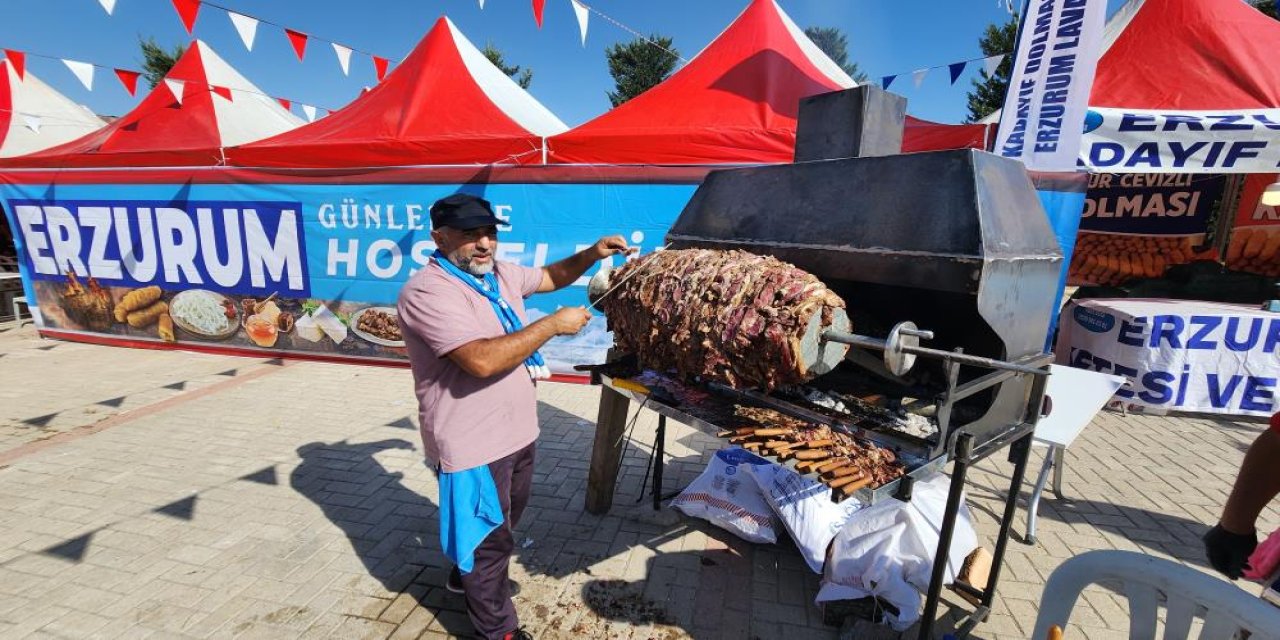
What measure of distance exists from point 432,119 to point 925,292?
681 centimetres

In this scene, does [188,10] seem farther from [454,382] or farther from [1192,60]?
[1192,60]

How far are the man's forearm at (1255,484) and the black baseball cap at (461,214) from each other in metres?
3.28

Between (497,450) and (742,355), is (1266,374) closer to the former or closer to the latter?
(742,355)

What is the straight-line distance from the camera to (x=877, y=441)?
2.33 metres

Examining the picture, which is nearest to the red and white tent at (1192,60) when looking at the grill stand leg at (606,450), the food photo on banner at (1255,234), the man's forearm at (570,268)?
the food photo on banner at (1255,234)

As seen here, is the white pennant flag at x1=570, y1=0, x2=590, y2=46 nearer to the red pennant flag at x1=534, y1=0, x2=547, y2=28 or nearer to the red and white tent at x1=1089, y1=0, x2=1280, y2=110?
the red pennant flag at x1=534, y1=0, x2=547, y2=28

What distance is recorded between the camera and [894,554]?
300 centimetres

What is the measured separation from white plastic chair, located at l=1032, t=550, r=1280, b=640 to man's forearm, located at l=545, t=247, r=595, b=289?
276 centimetres

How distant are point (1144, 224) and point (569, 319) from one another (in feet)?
43.1

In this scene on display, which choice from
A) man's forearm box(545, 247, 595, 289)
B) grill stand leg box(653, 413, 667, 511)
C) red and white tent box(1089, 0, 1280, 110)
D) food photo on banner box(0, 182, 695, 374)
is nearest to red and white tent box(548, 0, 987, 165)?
food photo on banner box(0, 182, 695, 374)

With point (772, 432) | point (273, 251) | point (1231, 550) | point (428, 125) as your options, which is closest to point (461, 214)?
point (772, 432)

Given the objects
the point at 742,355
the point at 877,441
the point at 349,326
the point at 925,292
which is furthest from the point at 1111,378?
the point at 349,326

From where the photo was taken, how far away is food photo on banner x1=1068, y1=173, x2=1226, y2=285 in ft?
33.4

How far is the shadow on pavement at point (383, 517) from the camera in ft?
10.9
